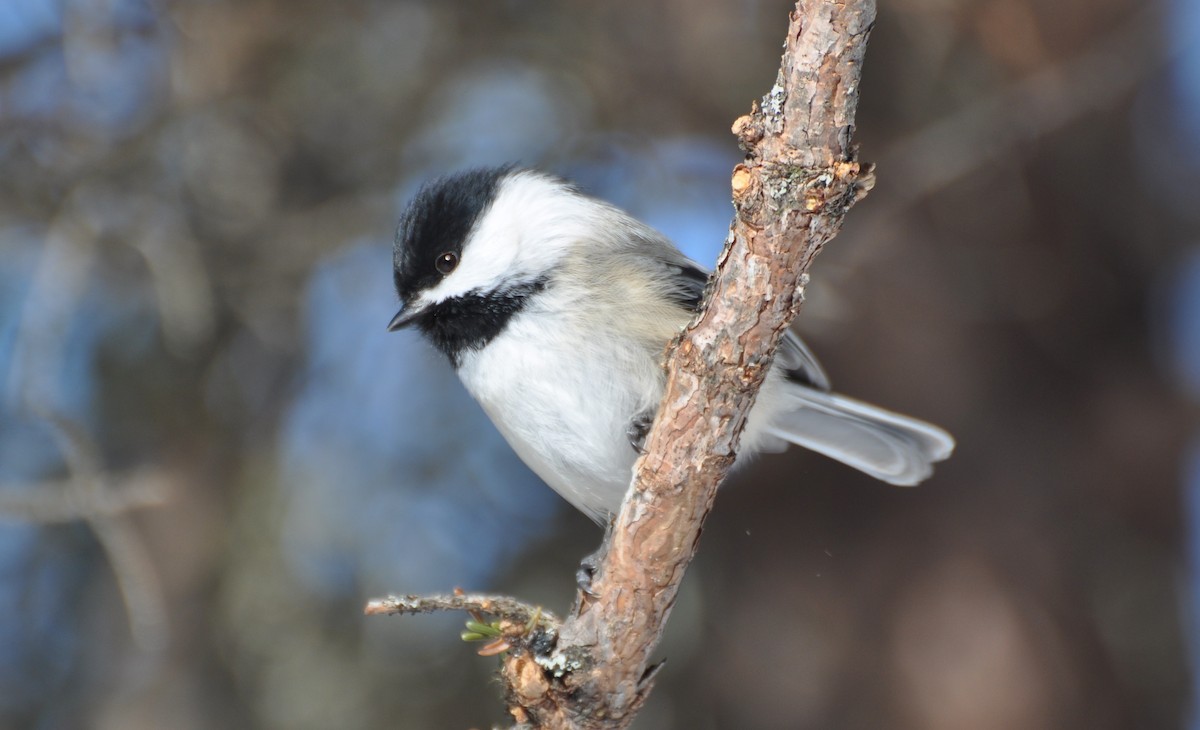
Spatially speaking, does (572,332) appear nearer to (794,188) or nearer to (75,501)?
(794,188)

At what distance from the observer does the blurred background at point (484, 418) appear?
310cm

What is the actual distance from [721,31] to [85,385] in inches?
96.8

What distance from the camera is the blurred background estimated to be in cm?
310

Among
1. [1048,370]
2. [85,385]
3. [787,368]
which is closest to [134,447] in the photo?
[85,385]

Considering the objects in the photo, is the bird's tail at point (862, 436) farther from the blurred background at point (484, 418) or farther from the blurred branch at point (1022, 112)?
the blurred branch at point (1022, 112)

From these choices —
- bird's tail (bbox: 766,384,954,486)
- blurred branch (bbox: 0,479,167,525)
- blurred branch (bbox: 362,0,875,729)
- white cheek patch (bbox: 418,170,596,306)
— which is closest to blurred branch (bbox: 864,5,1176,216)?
bird's tail (bbox: 766,384,954,486)

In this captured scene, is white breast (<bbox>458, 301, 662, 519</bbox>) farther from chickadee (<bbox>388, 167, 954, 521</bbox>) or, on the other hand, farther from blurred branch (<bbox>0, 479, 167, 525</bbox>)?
blurred branch (<bbox>0, 479, 167, 525</bbox>)

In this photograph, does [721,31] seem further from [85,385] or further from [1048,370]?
[85,385]

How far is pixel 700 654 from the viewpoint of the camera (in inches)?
Result: 132

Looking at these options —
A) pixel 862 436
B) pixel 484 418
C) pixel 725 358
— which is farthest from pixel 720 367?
pixel 484 418

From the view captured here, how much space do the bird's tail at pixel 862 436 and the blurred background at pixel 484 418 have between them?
1.69 feet

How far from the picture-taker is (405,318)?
7.94ft

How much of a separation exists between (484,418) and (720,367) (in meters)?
2.16

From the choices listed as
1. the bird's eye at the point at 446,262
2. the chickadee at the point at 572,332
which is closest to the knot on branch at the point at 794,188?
the chickadee at the point at 572,332
